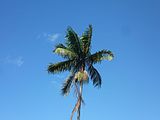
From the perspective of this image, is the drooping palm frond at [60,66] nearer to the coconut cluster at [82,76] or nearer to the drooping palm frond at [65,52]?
the drooping palm frond at [65,52]

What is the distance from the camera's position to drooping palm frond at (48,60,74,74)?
1970 inches

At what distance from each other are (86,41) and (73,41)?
1.42 m

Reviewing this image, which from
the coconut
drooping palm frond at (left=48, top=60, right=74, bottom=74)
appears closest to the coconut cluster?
the coconut

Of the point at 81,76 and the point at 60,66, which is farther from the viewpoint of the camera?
the point at 60,66

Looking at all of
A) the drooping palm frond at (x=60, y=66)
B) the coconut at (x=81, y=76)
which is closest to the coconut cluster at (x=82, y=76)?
the coconut at (x=81, y=76)

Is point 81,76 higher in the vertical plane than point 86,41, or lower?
lower

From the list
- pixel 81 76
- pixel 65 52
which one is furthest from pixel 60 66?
pixel 81 76

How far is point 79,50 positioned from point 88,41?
1.52m

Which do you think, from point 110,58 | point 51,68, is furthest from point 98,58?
point 51,68

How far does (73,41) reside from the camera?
50406mm

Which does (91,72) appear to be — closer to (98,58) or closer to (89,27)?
(98,58)

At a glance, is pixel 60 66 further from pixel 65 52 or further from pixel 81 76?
pixel 81 76

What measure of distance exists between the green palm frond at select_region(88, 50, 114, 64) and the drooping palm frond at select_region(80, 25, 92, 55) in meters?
0.77

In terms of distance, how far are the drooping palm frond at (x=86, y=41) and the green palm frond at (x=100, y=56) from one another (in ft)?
2.54
